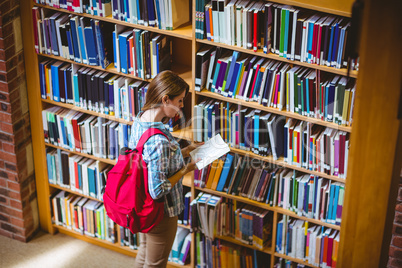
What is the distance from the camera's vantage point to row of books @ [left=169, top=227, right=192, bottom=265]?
368cm

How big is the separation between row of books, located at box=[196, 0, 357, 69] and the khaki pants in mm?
1052

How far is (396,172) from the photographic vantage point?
1684 millimetres

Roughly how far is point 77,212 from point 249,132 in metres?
1.55

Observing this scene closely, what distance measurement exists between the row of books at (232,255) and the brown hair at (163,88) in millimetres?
1262

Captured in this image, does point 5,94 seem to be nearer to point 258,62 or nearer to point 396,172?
point 258,62

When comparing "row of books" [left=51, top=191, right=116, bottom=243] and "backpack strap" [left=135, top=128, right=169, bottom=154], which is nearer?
"backpack strap" [left=135, top=128, right=169, bottom=154]

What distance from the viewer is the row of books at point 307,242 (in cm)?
321

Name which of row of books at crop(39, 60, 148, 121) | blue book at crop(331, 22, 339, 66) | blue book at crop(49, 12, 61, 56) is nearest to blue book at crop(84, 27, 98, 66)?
row of books at crop(39, 60, 148, 121)

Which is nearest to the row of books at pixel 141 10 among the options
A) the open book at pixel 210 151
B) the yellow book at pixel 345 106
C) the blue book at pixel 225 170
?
the open book at pixel 210 151

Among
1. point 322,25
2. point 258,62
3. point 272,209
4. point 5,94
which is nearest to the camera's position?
point 322,25

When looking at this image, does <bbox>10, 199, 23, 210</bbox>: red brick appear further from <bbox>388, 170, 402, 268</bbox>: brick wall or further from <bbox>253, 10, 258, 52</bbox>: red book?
<bbox>388, 170, 402, 268</bbox>: brick wall

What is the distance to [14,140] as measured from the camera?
363cm

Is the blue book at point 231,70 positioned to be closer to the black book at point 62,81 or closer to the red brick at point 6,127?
the black book at point 62,81

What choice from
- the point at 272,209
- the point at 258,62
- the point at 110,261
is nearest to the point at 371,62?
the point at 258,62
